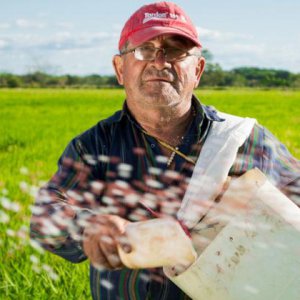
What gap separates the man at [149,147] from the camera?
189 centimetres

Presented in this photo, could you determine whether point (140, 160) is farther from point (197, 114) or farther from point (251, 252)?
point (251, 252)

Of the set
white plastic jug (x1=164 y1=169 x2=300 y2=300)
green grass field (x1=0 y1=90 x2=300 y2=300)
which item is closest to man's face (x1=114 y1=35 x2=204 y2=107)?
white plastic jug (x1=164 y1=169 x2=300 y2=300)

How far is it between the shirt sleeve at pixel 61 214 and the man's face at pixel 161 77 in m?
0.25

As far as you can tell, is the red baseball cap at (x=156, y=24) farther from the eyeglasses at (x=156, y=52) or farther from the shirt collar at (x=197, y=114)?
the shirt collar at (x=197, y=114)

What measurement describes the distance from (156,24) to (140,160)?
416 millimetres

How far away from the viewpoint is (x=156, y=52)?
75.8 inches

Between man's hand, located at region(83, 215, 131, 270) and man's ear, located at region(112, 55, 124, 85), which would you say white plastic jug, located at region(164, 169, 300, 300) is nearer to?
man's hand, located at region(83, 215, 131, 270)

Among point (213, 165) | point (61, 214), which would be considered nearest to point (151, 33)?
point (213, 165)

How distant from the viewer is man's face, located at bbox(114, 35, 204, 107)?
73.0 inches

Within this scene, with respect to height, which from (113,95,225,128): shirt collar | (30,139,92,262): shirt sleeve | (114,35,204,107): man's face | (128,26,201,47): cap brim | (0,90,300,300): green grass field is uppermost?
(128,26,201,47): cap brim

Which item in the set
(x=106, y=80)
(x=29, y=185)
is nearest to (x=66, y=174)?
(x=29, y=185)

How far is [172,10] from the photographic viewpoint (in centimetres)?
200

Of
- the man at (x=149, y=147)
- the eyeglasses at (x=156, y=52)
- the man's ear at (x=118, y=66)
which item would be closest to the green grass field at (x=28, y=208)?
the man at (x=149, y=147)

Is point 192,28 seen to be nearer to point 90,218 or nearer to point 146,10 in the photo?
point 146,10
